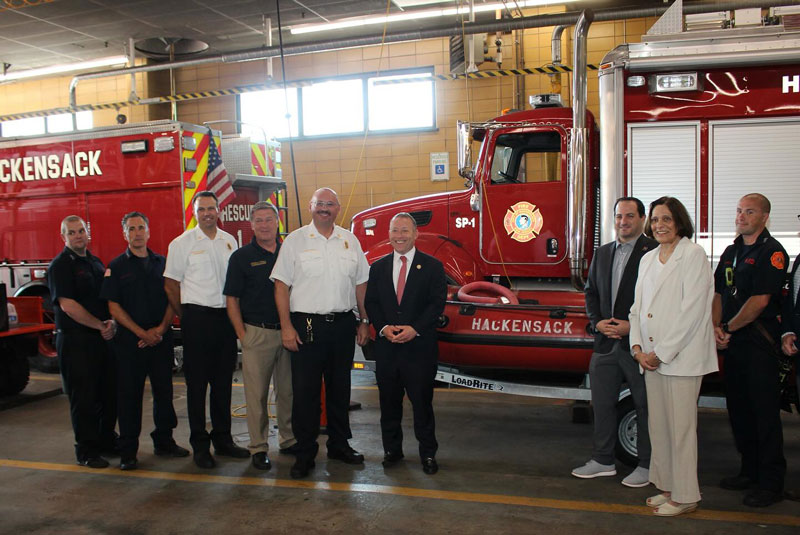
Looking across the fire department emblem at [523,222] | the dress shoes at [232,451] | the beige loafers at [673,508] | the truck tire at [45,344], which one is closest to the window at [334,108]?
the truck tire at [45,344]

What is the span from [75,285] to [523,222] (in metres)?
3.90

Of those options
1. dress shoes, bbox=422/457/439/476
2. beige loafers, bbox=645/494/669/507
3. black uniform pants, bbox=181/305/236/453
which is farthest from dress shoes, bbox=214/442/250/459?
beige loafers, bbox=645/494/669/507

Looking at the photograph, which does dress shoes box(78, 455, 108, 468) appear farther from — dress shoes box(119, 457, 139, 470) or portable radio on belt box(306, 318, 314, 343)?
portable radio on belt box(306, 318, 314, 343)

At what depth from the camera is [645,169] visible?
5.70 m

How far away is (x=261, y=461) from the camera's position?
5012 millimetres

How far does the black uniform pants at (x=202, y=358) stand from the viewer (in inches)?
201

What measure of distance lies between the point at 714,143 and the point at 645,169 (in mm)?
542

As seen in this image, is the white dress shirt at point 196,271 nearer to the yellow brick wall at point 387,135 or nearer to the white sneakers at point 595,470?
the white sneakers at point 595,470

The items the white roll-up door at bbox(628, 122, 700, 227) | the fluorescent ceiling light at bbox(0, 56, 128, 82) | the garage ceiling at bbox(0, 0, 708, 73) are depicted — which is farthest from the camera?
the fluorescent ceiling light at bbox(0, 56, 128, 82)

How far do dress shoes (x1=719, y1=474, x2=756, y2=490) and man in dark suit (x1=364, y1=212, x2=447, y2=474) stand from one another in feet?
5.99

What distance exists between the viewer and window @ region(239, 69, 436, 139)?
1215 centimetres

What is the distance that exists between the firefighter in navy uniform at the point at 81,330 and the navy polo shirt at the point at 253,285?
96 cm

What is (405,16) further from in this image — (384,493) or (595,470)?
(384,493)

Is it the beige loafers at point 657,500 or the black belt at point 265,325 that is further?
the black belt at point 265,325
